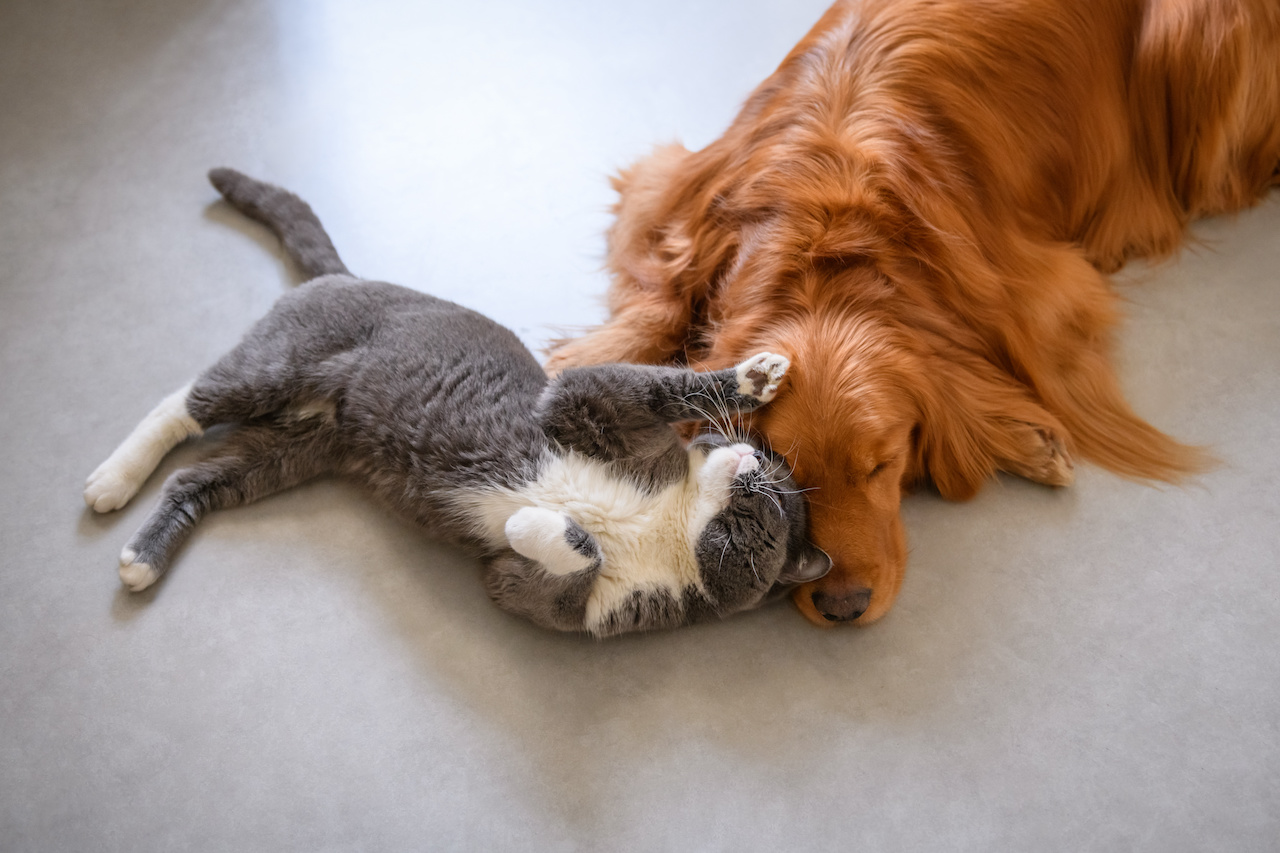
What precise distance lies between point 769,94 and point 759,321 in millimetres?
632

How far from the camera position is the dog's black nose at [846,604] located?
68.0 inches

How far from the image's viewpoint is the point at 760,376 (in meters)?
1.73

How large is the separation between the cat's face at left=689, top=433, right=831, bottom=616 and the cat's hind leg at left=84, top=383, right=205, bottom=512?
3.83ft

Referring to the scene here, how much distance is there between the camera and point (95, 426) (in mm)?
2104

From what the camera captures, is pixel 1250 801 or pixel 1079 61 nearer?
pixel 1250 801

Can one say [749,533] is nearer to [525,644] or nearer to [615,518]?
[615,518]

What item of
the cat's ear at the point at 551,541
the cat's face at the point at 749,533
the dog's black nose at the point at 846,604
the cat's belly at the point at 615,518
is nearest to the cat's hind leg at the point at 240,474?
the cat's belly at the point at 615,518

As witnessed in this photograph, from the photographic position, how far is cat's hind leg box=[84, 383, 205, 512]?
1.94 meters

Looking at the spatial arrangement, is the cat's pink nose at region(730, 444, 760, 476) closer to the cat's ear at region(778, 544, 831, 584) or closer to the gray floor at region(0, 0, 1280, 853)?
the cat's ear at region(778, 544, 831, 584)

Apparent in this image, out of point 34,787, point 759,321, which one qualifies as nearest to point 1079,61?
point 759,321

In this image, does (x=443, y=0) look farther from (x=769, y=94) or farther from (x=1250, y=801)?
(x=1250, y=801)

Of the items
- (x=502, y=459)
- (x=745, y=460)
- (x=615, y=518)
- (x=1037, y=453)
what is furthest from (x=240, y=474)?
(x=1037, y=453)

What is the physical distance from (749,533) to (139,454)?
1340 millimetres

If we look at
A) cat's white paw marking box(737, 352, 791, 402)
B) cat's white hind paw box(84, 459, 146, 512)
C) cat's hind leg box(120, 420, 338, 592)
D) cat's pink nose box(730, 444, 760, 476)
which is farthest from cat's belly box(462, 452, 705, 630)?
cat's white hind paw box(84, 459, 146, 512)
